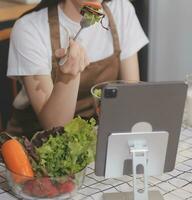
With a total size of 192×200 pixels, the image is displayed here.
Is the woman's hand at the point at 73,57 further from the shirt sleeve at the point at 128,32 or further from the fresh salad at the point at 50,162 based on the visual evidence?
the shirt sleeve at the point at 128,32

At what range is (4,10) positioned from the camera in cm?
164

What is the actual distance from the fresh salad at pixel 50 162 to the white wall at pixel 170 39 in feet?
4.39

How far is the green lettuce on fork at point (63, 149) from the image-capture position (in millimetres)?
875

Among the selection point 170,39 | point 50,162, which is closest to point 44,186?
point 50,162

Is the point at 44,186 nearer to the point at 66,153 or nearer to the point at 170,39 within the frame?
the point at 66,153

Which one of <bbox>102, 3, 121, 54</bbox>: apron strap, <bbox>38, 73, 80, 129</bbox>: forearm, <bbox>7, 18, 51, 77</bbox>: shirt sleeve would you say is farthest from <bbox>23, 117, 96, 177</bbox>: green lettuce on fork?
<bbox>102, 3, 121, 54</bbox>: apron strap

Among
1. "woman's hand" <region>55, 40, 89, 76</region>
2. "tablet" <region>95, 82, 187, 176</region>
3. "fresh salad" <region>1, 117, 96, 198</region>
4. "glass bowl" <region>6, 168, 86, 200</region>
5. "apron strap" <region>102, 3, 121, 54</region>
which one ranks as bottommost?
"glass bowl" <region>6, 168, 86, 200</region>

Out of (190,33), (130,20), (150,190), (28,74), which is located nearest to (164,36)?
(190,33)

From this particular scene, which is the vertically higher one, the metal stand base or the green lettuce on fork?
the green lettuce on fork

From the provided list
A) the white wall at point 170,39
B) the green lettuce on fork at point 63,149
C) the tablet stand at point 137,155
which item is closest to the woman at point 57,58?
the green lettuce on fork at point 63,149

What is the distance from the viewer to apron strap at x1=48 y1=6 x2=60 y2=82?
147 cm

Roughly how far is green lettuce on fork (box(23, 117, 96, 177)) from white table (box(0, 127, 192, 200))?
0.22 ft

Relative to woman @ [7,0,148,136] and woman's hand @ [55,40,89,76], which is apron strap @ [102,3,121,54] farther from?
woman's hand @ [55,40,89,76]

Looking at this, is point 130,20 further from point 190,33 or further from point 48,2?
point 190,33
